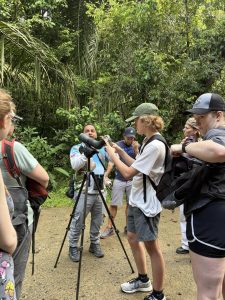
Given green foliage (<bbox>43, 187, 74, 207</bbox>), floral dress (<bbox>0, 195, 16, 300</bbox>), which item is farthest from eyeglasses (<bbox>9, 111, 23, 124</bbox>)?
green foliage (<bbox>43, 187, 74, 207</bbox>)

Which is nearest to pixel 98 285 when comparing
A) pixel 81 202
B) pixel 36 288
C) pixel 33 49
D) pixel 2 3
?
pixel 36 288

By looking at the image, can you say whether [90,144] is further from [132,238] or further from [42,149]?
[42,149]

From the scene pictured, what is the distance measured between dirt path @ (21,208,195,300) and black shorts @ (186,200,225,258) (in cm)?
149

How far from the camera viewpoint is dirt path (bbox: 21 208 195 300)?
3.33 m

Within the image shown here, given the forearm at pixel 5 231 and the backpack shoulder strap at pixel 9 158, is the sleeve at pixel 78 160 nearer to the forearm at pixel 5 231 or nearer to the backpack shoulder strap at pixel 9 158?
the backpack shoulder strap at pixel 9 158

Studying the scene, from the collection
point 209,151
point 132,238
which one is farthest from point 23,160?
point 132,238

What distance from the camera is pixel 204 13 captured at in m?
8.94

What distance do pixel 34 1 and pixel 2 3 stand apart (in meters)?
1.89

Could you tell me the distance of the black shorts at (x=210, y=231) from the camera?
2002 millimetres

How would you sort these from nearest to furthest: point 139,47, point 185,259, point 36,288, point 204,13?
1. point 36,288
2. point 185,259
3. point 139,47
4. point 204,13

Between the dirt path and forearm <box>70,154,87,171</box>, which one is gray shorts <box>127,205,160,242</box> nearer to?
the dirt path

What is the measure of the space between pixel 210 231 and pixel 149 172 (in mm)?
907

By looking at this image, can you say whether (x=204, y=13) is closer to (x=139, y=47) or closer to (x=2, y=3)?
(x=139, y=47)

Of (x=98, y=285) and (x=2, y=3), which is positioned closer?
(x=98, y=285)
